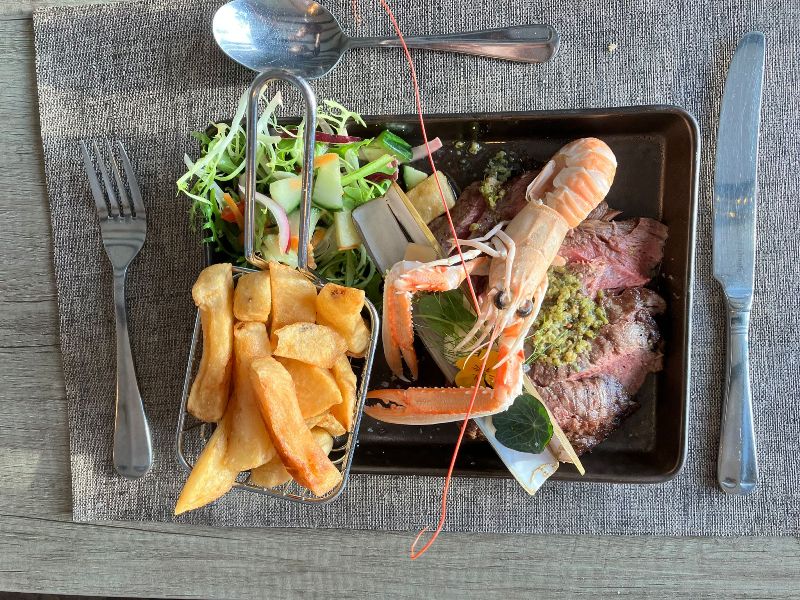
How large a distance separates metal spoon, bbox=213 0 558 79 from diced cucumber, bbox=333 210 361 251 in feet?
1.54

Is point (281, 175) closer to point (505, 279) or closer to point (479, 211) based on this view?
point (479, 211)

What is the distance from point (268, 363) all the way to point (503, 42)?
1.19m

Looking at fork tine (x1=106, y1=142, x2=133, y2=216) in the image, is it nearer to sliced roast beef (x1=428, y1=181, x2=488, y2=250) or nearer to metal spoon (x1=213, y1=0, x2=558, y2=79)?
metal spoon (x1=213, y1=0, x2=558, y2=79)

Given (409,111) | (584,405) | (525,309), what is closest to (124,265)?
(409,111)

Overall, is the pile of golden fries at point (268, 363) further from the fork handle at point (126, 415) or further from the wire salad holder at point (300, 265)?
the fork handle at point (126, 415)

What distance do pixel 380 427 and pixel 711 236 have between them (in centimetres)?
115

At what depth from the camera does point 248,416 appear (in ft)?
4.63

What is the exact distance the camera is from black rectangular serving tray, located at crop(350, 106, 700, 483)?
1664 millimetres

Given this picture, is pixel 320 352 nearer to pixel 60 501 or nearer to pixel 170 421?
pixel 170 421

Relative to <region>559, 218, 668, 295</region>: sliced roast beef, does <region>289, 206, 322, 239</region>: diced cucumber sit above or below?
above

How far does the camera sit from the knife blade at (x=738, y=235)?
174cm

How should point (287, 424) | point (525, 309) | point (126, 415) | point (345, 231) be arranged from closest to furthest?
point (287, 424) < point (525, 309) < point (345, 231) < point (126, 415)

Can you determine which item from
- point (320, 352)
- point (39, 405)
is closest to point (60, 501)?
point (39, 405)

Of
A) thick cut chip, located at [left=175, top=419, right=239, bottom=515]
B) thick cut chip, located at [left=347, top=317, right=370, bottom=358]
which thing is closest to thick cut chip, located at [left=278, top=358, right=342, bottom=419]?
thick cut chip, located at [left=347, top=317, right=370, bottom=358]
